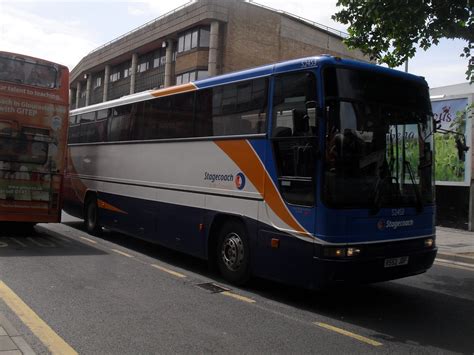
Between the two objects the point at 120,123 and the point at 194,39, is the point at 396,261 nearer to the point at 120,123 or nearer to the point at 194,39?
the point at 120,123

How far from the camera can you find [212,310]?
20.0 ft

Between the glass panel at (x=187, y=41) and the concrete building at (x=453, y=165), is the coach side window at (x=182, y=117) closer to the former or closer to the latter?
the concrete building at (x=453, y=165)

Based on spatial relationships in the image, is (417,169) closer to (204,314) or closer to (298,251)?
(298,251)

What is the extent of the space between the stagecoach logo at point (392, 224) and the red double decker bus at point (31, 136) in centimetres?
798

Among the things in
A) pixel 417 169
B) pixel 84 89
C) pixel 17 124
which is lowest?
pixel 417 169

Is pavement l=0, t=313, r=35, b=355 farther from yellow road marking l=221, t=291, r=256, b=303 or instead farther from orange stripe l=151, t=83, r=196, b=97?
orange stripe l=151, t=83, r=196, b=97

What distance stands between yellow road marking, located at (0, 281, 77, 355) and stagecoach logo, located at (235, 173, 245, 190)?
10.6 ft

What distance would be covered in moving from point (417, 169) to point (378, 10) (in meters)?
4.08

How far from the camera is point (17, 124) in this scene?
11.0 metres

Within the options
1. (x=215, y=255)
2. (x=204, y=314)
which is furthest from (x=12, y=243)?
(x=204, y=314)

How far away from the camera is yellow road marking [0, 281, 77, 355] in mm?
4605

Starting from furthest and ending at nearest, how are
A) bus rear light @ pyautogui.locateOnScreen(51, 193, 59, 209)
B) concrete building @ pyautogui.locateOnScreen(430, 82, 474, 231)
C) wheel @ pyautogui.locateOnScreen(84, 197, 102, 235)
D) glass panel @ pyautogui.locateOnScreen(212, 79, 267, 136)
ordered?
concrete building @ pyautogui.locateOnScreen(430, 82, 474, 231), wheel @ pyautogui.locateOnScreen(84, 197, 102, 235), bus rear light @ pyautogui.locateOnScreen(51, 193, 59, 209), glass panel @ pyautogui.locateOnScreen(212, 79, 267, 136)

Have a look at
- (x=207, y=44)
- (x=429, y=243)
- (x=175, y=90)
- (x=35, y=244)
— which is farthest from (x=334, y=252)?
(x=207, y=44)

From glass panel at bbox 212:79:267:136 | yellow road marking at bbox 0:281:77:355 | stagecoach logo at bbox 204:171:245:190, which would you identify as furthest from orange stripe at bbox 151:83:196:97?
yellow road marking at bbox 0:281:77:355
